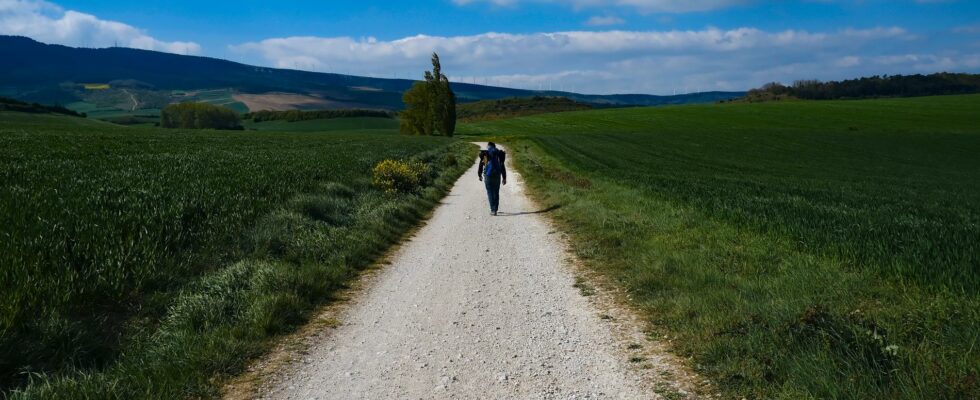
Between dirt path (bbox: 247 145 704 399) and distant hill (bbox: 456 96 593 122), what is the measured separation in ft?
478

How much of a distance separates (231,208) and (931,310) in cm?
1039

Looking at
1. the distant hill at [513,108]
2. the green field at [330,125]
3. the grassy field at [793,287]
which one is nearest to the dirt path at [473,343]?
the grassy field at [793,287]

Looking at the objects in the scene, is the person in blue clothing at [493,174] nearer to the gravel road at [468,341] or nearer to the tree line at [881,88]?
the gravel road at [468,341]

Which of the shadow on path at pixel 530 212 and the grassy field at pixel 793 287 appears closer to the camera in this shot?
the grassy field at pixel 793 287

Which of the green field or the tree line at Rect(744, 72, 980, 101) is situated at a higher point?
the tree line at Rect(744, 72, 980, 101)

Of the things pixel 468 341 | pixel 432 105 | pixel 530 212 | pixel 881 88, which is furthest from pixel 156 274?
pixel 881 88

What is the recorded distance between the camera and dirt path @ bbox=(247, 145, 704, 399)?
4465 mm

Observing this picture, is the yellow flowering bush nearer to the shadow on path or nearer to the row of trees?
the shadow on path

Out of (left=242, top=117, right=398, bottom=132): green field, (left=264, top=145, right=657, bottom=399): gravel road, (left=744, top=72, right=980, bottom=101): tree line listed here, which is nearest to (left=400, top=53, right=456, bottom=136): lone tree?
(left=242, top=117, right=398, bottom=132): green field

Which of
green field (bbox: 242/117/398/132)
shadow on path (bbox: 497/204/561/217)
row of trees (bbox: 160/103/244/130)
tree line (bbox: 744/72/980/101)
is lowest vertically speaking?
shadow on path (bbox: 497/204/561/217)

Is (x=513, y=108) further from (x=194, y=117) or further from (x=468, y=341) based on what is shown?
(x=468, y=341)

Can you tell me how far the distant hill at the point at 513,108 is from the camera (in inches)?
6319

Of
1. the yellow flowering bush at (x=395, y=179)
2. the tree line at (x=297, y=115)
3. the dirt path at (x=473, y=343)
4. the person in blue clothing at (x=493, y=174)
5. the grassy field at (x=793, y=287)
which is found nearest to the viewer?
the grassy field at (x=793, y=287)

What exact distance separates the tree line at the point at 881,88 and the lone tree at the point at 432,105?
99.0m
